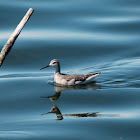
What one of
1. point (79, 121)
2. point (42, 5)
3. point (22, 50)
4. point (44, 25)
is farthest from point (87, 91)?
point (42, 5)

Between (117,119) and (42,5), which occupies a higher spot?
(42,5)

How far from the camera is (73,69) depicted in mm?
14789

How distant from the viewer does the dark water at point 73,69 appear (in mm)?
9914

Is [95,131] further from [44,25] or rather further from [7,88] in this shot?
[44,25]

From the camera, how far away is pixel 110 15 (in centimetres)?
1902

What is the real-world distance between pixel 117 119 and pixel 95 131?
774mm

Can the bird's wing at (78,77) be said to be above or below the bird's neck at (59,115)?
above

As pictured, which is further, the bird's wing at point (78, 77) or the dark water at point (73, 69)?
the bird's wing at point (78, 77)

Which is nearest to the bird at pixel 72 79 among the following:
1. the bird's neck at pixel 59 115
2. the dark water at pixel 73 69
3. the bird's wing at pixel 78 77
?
the bird's wing at pixel 78 77

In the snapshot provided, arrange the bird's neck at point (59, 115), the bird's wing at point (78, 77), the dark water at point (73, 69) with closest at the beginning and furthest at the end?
the dark water at point (73, 69), the bird's neck at point (59, 115), the bird's wing at point (78, 77)

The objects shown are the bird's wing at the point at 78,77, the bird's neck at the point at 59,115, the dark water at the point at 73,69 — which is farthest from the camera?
the bird's wing at the point at 78,77

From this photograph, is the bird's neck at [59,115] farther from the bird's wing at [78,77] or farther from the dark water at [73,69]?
the bird's wing at [78,77]

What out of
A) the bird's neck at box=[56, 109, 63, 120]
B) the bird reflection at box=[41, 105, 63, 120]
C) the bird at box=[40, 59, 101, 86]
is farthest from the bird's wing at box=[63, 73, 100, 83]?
the bird's neck at box=[56, 109, 63, 120]

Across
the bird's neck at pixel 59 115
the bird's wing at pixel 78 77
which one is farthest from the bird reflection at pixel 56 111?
the bird's wing at pixel 78 77
